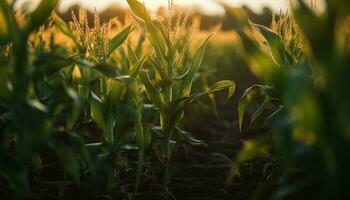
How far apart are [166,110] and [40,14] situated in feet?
3.40

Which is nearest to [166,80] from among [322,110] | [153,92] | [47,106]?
[153,92]

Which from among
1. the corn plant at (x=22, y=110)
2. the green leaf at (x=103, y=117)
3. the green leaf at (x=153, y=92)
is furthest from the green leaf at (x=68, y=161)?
the green leaf at (x=153, y=92)

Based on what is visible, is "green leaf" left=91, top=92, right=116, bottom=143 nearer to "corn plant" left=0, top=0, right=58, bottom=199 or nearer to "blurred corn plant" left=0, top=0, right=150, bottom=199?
"blurred corn plant" left=0, top=0, right=150, bottom=199

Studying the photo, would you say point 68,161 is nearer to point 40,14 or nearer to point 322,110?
point 40,14

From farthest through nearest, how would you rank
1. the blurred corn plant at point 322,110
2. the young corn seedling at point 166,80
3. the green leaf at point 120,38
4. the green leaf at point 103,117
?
1. the green leaf at point 120,38
2. the young corn seedling at point 166,80
3. the green leaf at point 103,117
4. the blurred corn plant at point 322,110

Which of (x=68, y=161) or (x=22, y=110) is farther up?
(x=22, y=110)

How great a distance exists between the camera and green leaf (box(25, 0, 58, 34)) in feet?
7.53

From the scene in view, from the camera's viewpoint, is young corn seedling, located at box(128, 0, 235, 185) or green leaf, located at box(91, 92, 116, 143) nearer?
green leaf, located at box(91, 92, 116, 143)

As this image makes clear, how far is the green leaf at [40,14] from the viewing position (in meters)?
2.29

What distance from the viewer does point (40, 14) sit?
7.86 feet

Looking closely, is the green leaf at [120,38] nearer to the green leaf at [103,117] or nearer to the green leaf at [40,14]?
the green leaf at [103,117]

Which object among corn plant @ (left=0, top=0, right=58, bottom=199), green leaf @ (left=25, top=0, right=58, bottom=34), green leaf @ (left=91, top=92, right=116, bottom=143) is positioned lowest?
green leaf @ (left=91, top=92, right=116, bottom=143)

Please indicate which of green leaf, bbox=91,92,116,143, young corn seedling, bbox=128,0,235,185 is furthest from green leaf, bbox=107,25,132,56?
green leaf, bbox=91,92,116,143

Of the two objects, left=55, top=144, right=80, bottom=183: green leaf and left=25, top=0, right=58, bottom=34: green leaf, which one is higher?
left=25, top=0, right=58, bottom=34: green leaf
